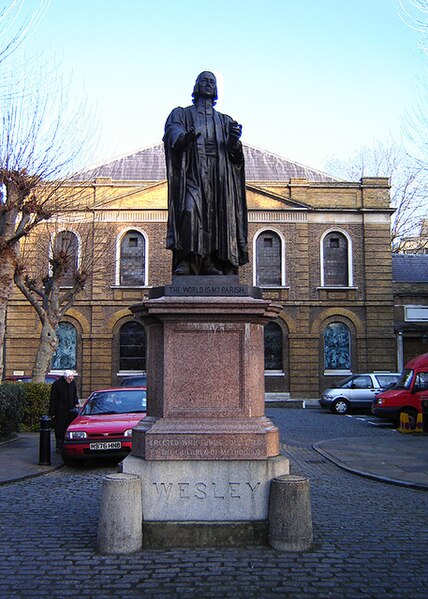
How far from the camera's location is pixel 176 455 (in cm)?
588

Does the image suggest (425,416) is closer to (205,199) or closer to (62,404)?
(62,404)

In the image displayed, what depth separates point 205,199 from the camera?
263 inches

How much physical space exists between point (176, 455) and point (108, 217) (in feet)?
92.9

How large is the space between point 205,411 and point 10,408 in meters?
10.9

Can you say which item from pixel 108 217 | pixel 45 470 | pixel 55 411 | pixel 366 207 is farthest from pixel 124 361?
pixel 45 470

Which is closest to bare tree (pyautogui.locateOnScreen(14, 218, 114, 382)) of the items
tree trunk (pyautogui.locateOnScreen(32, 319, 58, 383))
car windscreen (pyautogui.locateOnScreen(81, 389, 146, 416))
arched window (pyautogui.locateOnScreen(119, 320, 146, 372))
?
tree trunk (pyautogui.locateOnScreen(32, 319, 58, 383))

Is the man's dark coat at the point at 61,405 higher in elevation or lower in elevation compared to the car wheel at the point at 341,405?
higher

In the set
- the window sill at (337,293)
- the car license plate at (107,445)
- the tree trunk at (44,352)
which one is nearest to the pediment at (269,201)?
the window sill at (337,293)

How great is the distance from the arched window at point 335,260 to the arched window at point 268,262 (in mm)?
2389

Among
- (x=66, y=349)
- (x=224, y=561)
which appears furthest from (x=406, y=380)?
(x=66, y=349)

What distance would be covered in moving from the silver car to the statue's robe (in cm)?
2028

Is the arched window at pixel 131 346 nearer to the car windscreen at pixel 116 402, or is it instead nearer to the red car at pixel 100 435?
the car windscreen at pixel 116 402

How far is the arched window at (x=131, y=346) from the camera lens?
106 feet

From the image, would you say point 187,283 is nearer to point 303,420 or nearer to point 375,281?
point 303,420
